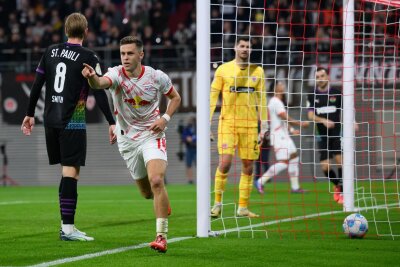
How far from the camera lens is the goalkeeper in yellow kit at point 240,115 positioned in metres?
11.6

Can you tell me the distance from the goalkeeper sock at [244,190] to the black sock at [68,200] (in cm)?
341

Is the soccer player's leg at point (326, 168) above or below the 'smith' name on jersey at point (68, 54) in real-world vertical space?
below

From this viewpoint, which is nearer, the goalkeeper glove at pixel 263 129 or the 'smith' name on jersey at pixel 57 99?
the 'smith' name on jersey at pixel 57 99

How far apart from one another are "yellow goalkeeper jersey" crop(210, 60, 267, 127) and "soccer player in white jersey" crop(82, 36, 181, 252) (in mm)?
3281

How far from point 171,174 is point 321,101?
12.0 m

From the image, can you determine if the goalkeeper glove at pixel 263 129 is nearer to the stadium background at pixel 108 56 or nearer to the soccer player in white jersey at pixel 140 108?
the soccer player in white jersey at pixel 140 108

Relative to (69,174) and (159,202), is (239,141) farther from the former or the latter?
(159,202)

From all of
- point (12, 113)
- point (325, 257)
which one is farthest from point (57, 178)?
point (325, 257)

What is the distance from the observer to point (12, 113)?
2728 centimetres

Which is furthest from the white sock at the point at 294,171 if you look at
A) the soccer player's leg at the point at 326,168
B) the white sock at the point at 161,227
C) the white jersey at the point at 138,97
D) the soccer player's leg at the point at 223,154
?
the white sock at the point at 161,227

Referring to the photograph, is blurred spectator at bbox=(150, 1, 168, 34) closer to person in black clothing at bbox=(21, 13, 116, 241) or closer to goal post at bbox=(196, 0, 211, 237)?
goal post at bbox=(196, 0, 211, 237)

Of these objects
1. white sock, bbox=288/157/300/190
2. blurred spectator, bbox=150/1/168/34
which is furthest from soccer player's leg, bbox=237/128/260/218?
blurred spectator, bbox=150/1/168/34

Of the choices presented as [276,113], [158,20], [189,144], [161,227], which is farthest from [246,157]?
[158,20]

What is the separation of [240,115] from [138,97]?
392 centimetres
